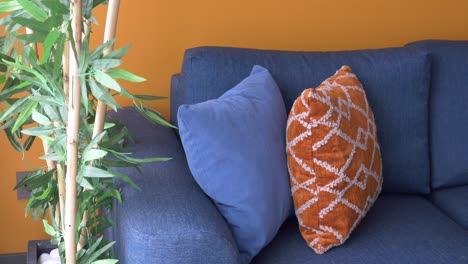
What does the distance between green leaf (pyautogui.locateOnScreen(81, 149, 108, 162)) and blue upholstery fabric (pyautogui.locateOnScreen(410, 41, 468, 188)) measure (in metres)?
1.21

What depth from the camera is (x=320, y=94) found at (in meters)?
1.85

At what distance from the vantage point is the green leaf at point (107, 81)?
142cm

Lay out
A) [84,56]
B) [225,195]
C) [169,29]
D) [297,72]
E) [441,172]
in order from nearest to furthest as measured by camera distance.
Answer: [84,56], [225,195], [297,72], [441,172], [169,29]

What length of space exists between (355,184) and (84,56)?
2.68 ft

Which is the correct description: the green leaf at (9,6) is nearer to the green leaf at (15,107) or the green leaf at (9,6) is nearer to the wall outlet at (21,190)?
the green leaf at (15,107)

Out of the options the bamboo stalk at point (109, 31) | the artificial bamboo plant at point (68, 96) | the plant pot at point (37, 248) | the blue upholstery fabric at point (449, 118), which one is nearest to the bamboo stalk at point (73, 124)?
the artificial bamboo plant at point (68, 96)

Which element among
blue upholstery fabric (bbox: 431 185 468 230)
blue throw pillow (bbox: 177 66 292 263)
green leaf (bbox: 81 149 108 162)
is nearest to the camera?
green leaf (bbox: 81 149 108 162)

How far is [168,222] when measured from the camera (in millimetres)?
1604

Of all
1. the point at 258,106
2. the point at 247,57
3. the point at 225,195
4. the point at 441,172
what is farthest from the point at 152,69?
the point at 441,172

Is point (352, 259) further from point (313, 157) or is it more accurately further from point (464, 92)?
point (464, 92)

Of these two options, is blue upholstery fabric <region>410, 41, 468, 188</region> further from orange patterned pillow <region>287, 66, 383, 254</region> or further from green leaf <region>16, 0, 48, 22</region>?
green leaf <region>16, 0, 48, 22</region>

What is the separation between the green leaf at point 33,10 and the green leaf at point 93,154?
0.30 m

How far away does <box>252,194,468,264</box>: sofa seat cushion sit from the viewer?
1813 millimetres

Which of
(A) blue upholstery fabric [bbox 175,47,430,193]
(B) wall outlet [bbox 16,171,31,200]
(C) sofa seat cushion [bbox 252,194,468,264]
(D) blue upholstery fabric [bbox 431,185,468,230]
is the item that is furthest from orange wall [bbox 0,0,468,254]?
(C) sofa seat cushion [bbox 252,194,468,264]
